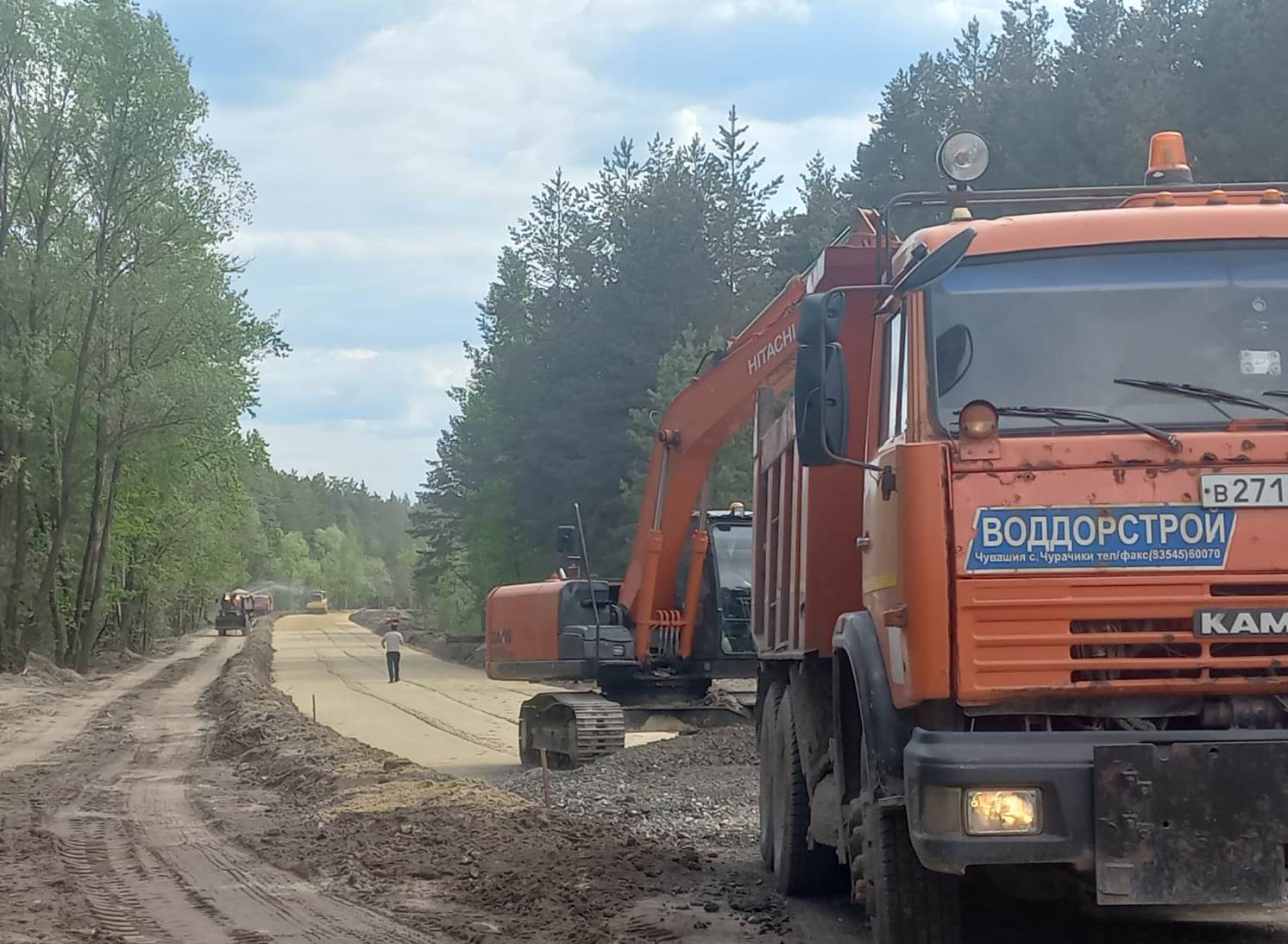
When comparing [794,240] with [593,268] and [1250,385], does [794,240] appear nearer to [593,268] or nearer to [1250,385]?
[593,268]

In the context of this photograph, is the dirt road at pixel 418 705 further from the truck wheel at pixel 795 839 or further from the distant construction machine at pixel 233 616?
the distant construction machine at pixel 233 616

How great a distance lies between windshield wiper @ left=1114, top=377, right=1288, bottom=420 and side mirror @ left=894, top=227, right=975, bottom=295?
783 mm

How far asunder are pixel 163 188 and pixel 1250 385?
38.0 meters

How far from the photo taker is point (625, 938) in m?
7.78

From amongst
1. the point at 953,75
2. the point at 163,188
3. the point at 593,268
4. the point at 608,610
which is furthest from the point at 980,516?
the point at 593,268

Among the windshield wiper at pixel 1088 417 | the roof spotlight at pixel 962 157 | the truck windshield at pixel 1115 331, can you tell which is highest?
the roof spotlight at pixel 962 157

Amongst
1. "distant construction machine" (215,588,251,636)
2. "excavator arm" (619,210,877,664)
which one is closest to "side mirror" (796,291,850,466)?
"excavator arm" (619,210,877,664)

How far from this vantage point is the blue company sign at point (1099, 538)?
5484 millimetres

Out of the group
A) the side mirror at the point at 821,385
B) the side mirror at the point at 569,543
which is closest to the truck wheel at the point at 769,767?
the side mirror at the point at 821,385

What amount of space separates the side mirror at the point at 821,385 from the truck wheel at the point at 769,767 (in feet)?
11.6

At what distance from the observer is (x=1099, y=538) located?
552cm

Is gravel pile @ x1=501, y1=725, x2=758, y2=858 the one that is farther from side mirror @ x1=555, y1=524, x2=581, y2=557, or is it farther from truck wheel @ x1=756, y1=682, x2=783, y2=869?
side mirror @ x1=555, y1=524, x2=581, y2=557

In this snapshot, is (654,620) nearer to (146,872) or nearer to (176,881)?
(146,872)

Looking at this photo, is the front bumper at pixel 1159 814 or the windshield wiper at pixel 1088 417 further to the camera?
the windshield wiper at pixel 1088 417
